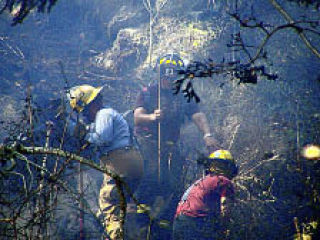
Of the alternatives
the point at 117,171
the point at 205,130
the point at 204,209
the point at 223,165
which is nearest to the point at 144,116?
the point at 205,130

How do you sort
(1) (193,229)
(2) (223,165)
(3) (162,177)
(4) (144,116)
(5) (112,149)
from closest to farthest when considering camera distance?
(1) (193,229) < (2) (223,165) < (5) (112,149) < (4) (144,116) < (3) (162,177)

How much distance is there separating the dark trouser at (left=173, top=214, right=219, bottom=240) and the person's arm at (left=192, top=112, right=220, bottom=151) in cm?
210

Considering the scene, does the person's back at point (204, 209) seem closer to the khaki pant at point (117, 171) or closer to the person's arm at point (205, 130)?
the khaki pant at point (117, 171)

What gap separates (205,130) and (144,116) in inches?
58.6

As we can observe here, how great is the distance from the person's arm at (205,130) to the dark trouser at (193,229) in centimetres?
210

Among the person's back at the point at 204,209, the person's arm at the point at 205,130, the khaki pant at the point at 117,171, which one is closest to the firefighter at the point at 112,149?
the khaki pant at the point at 117,171

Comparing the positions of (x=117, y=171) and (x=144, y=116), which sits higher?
(x=144, y=116)

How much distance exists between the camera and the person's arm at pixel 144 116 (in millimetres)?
6664

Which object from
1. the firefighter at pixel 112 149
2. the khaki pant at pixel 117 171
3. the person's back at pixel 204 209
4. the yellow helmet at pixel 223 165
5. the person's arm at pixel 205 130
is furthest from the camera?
the person's arm at pixel 205 130

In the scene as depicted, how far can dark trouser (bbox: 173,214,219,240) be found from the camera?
186 inches

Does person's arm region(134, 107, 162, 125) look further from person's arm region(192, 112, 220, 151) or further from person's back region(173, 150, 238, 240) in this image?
person's back region(173, 150, 238, 240)

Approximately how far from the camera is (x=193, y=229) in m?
4.74

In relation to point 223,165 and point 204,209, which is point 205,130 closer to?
point 223,165

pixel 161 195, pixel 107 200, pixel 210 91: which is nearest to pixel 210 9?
pixel 210 91
